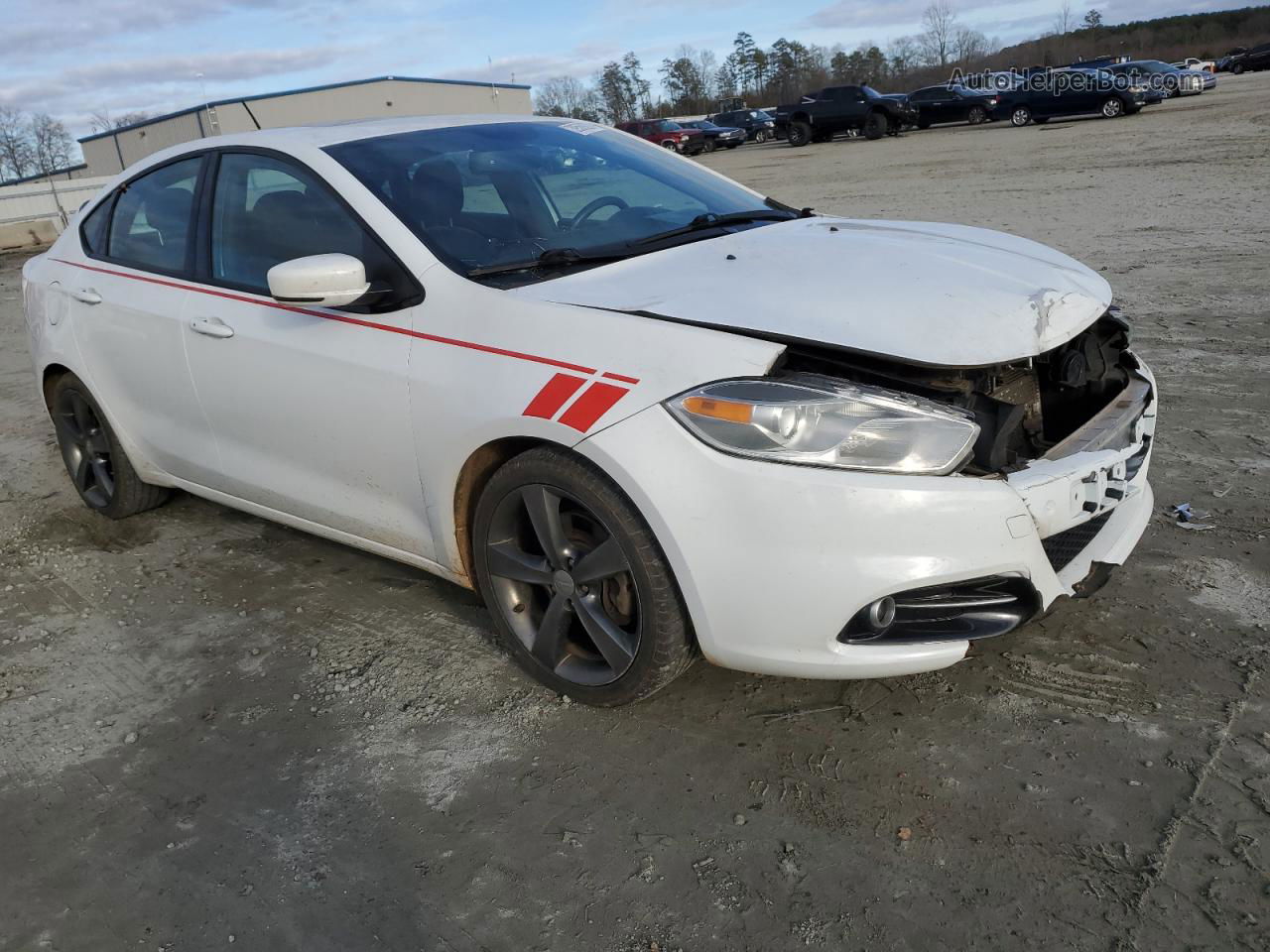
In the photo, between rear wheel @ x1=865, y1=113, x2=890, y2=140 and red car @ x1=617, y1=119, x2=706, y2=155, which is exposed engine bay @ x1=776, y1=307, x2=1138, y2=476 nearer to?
rear wheel @ x1=865, y1=113, x2=890, y2=140

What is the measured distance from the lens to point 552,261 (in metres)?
3.14

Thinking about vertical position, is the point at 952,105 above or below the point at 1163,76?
above

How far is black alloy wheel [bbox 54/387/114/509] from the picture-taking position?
4.71 m

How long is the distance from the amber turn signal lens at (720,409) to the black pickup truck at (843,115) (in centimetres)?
3181

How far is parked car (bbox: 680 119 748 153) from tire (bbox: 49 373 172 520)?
125 ft

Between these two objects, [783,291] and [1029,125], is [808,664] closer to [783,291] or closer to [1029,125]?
[783,291]

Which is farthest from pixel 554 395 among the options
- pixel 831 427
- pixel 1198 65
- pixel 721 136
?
pixel 1198 65

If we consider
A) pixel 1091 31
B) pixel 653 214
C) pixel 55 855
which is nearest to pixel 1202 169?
pixel 653 214

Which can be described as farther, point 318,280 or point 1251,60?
point 1251,60

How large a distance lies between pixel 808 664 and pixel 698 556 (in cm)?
38

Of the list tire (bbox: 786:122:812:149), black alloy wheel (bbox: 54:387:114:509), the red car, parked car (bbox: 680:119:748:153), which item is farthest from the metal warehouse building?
black alloy wheel (bbox: 54:387:114:509)

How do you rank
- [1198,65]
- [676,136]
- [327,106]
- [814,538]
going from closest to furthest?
[814,538], [676,136], [1198,65], [327,106]

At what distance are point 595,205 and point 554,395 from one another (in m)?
1.21

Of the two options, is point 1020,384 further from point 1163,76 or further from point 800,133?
point 800,133
